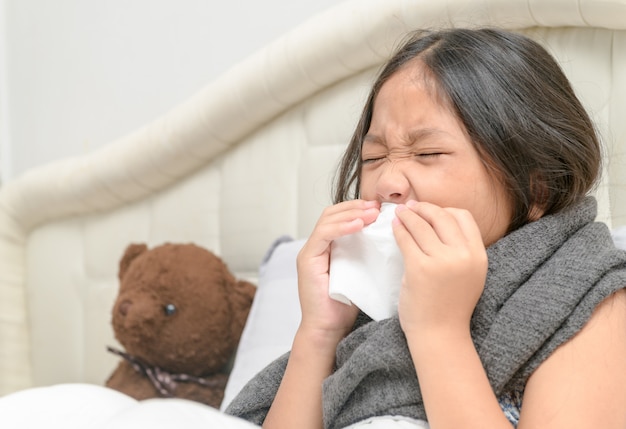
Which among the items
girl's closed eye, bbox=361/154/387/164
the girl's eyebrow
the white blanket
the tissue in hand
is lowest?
the white blanket

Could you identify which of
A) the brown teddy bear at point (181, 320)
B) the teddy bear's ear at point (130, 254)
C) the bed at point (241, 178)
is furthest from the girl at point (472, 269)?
the teddy bear's ear at point (130, 254)

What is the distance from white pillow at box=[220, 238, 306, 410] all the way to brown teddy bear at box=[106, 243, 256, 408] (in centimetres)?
9

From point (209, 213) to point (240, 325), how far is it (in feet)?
0.99

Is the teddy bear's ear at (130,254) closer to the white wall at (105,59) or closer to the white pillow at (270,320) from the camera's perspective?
the white pillow at (270,320)

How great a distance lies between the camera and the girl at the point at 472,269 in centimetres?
69

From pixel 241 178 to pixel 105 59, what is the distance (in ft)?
2.30

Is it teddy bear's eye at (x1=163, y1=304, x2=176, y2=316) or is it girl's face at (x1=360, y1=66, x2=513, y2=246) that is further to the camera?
teddy bear's eye at (x1=163, y1=304, x2=176, y2=316)

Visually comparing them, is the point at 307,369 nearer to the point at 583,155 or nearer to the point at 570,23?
the point at 583,155

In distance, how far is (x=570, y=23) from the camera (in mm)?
1092

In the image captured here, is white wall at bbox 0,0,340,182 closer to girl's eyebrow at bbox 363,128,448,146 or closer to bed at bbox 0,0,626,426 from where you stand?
bed at bbox 0,0,626,426

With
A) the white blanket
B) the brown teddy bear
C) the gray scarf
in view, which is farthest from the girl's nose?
the brown teddy bear

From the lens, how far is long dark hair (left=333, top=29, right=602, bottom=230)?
809mm

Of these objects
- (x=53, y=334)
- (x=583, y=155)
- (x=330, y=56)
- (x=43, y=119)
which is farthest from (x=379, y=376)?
(x=43, y=119)

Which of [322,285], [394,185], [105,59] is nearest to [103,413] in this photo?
[322,285]
